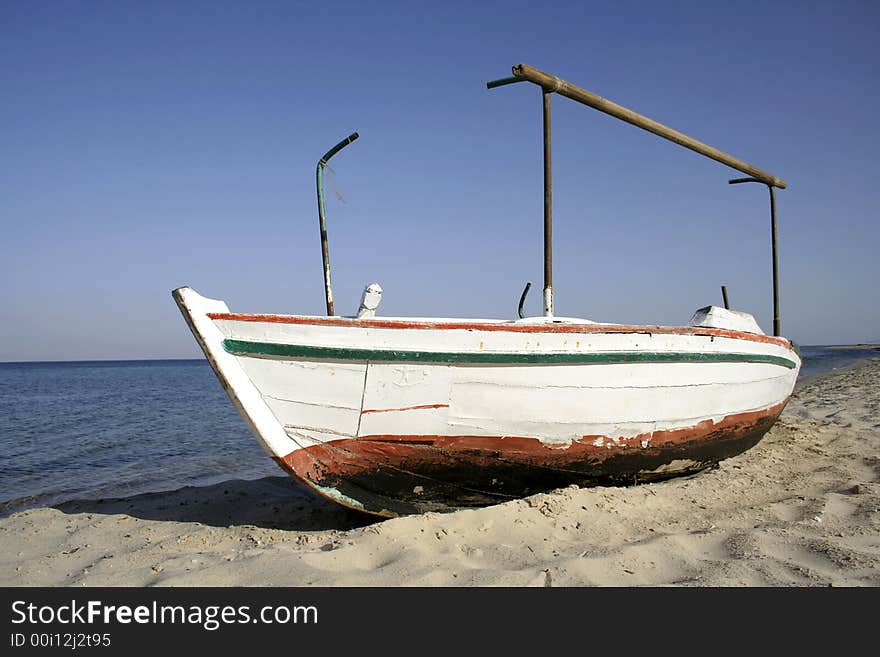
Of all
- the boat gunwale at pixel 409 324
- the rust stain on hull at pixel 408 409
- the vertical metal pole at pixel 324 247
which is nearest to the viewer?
the boat gunwale at pixel 409 324

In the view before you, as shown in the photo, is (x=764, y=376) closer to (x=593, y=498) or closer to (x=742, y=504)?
(x=742, y=504)

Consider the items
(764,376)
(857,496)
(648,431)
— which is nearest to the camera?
(857,496)

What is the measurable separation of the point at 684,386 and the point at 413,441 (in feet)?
7.74

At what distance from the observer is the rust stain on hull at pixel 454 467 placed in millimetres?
3934

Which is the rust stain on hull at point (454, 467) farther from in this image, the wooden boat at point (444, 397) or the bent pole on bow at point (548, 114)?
the bent pole on bow at point (548, 114)

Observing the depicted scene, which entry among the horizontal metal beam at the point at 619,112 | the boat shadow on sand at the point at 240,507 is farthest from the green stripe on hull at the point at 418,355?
the horizontal metal beam at the point at 619,112

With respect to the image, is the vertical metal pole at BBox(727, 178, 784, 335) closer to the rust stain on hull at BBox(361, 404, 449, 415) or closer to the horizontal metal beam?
the horizontal metal beam

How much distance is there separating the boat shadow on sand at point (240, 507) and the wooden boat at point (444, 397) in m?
0.78

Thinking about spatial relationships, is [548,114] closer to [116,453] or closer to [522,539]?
[522,539]

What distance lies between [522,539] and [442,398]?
1.04m

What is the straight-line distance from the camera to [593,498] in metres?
4.20

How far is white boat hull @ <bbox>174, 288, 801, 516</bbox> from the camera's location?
3.75 m

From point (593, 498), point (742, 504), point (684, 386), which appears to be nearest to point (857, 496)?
point (742, 504)

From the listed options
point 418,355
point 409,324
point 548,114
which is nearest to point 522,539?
point 418,355
